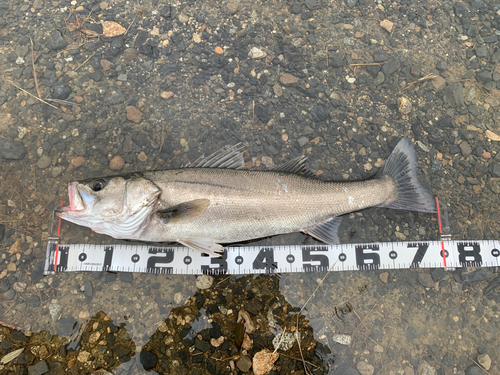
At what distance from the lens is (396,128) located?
12.5ft

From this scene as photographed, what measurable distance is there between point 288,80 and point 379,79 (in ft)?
3.99

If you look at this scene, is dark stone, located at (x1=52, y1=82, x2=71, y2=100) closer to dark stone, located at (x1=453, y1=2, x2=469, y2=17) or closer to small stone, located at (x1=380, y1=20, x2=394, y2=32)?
small stone, located at (x1=380, y1=20, x2=394, y2=32)

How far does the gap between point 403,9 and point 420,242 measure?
3167 mm

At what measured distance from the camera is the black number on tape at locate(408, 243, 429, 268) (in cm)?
350

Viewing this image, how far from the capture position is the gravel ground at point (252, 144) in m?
3.32

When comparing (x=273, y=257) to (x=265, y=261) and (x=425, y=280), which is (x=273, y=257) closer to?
(x=265, y=261)

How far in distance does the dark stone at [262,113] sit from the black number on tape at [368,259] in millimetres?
1961

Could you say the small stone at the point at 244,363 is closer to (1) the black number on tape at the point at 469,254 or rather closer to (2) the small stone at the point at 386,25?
(1) the black number on tape at the point at 469,254

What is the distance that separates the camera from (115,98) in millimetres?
3754

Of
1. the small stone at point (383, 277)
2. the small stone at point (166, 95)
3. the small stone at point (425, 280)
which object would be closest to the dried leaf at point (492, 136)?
the small stone at point (425, 280)

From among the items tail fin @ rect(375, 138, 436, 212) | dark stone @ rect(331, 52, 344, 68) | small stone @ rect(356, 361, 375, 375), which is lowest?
small stone @ rect(356, 361, 375, 375)

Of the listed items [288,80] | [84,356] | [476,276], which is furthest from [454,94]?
[84,356]

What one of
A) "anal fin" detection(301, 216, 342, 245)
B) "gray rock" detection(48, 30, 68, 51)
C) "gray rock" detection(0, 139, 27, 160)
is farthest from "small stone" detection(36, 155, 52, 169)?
"anal fin" detection(301, 216, 342, 245)

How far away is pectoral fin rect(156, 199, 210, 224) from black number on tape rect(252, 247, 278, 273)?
92 cm
